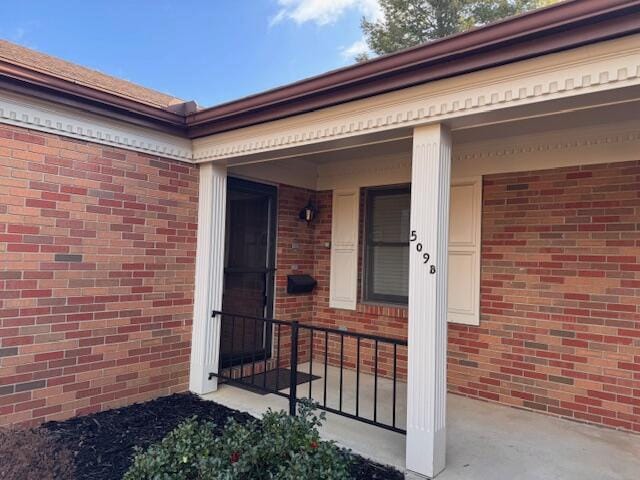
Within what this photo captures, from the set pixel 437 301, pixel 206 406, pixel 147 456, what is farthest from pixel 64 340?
pixel 437 301

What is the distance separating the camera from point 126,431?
3168mm

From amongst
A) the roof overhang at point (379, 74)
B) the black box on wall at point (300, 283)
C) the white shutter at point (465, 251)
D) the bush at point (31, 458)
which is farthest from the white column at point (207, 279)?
the white shutter at point (465, 251)

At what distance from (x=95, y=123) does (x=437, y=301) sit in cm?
306

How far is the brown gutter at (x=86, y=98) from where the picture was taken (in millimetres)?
2904

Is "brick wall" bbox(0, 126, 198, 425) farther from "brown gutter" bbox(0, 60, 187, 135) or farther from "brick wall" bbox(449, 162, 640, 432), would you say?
"brick wall" bbox(449, 162, 640, 432)

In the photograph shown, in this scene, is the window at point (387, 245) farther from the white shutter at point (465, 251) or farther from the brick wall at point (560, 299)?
the brick wall at point (560, 299)

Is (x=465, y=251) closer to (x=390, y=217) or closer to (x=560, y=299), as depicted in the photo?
(x=560, y=299)

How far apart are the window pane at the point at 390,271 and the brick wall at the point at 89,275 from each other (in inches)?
86.4

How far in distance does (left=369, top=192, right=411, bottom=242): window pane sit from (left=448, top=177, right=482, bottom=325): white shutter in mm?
690

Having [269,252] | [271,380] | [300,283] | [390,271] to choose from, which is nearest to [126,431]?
[271,380]

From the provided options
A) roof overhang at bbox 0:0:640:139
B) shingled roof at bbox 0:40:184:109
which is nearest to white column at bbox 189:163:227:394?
roof overhang at bbox 0:0:640:139

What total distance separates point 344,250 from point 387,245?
562mm

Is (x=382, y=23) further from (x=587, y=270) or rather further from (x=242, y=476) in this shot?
(x=242, y=476)

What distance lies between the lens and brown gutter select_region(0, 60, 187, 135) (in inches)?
114
